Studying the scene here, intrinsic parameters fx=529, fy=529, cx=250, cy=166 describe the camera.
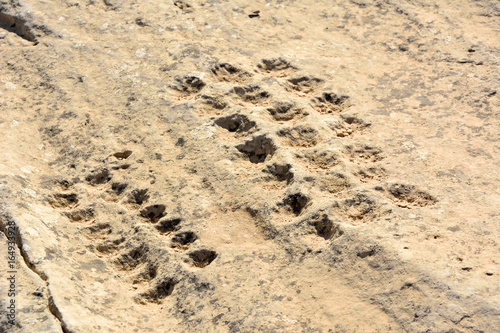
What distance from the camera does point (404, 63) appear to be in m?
4.03

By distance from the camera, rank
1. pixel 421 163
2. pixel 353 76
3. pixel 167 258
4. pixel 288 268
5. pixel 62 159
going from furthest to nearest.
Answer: pixel 353 76, pixel 62 159, pixel 421 163, pixel 167 258, pixel 288 268

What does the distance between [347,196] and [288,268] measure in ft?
1.82

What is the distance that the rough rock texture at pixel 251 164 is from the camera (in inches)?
98.1

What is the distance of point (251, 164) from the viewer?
3.32 meters

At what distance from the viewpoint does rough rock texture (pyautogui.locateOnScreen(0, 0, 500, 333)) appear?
249cm

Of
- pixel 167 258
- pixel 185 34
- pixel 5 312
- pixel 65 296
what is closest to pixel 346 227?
pixel 167 258

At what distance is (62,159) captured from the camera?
3.50 meters

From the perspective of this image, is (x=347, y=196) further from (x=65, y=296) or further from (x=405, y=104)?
(x=65, y=296)

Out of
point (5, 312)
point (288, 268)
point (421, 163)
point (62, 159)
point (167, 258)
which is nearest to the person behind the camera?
point (5, 312)

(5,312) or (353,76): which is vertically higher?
(353,76)

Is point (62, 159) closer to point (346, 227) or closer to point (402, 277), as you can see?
point (346, 227)

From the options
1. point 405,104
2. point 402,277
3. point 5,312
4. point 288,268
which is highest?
point 405,104

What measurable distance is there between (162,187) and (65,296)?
0.93 meters

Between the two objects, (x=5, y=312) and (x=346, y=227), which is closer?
(x=5, y=312)
